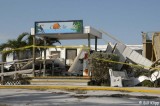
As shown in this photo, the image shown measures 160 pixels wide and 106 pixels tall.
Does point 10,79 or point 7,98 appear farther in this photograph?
point 10,79

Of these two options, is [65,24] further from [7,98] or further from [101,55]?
[7,98]

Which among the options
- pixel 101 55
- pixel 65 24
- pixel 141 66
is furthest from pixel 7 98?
pixel 141 66

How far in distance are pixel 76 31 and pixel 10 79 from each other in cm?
449

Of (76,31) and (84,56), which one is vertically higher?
(76,31)

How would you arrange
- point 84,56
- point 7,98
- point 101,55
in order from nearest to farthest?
point 7,98 < point 101,55 < point 84,56

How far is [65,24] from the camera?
66.7 ft

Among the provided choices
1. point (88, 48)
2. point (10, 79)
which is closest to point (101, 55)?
point (88, 48)

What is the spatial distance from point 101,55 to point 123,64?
2387 mm

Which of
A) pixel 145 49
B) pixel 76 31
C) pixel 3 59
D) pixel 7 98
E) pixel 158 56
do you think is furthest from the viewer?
pixel 3 59

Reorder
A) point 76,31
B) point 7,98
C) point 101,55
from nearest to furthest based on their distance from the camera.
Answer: point 7,98
point 101,55
point 76,31

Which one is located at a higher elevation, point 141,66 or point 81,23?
point 81,23

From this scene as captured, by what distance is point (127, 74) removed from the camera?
2039 centimetres

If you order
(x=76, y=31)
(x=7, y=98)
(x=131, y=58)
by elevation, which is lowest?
(x=7, y=98)

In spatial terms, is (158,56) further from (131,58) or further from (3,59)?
(3,59)
